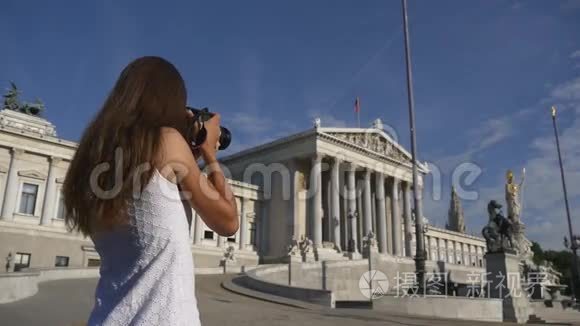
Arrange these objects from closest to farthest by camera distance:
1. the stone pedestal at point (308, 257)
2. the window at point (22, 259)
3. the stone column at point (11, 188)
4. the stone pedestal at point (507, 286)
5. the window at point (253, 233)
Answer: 1. the stone pedestal at point (507, 286)
2. the window at point (22, 259)
3. the stone column at point (11, 188)
4. the stone pedestal at point (308, 257)
5. the window at point (253, 233)

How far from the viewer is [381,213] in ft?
190

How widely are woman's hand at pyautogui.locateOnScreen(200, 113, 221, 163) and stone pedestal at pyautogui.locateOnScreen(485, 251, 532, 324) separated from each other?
21130 millimetres

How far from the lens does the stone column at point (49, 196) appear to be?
37781 mm

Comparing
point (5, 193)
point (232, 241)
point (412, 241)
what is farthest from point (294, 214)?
point (5, 193)

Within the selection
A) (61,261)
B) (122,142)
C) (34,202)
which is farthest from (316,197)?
(122,142)

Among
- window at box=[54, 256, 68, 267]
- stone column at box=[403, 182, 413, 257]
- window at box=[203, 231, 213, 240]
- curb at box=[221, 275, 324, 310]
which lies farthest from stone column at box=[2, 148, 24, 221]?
stone column at box=[403, 182, 413, 257]

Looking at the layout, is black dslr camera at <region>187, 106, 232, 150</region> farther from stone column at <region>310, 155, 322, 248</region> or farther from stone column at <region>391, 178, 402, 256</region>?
stone column at <region>391, 178, 402, 256</region>

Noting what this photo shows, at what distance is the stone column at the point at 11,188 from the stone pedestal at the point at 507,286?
33607mm

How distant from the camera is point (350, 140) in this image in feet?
180

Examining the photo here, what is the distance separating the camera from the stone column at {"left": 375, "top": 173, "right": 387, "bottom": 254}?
57.3m

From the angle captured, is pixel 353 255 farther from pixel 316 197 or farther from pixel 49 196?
pixel 49 196

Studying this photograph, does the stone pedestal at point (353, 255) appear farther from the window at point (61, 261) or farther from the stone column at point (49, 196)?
the stone column at point (49, 196)

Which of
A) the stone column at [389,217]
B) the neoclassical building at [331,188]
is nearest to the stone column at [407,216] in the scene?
the neoclassical building at [331,188]

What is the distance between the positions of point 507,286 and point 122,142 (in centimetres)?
2195
